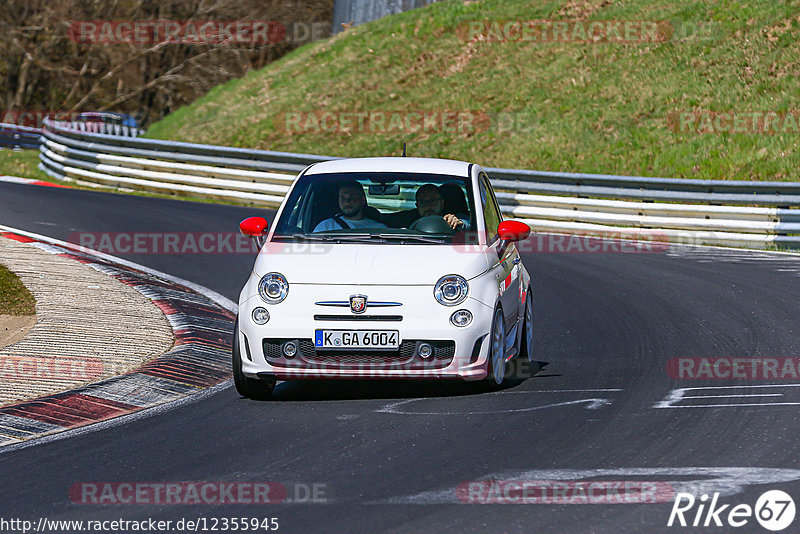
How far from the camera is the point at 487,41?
1348 inches

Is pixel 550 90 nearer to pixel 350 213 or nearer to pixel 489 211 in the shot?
pixel 489 211

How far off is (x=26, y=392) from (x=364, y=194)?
2.73 meters

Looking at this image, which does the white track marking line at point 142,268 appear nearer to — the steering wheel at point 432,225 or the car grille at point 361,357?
the steering wheel at point 432,225

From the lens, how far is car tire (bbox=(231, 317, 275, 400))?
827 cm

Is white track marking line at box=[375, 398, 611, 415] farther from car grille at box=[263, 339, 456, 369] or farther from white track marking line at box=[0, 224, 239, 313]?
white track marking line at box=[0, 224, 239, 313]

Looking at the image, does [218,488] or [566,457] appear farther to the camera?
[566,457]

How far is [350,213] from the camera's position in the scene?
9.10m

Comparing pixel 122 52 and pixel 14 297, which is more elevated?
pixel 122 52

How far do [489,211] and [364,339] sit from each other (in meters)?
1.89

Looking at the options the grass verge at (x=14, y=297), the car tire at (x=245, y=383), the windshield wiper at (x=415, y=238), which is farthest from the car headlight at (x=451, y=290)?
the grass verge at (x=14, y=297)

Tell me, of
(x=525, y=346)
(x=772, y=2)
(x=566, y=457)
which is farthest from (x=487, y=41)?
(x=566, y=457)

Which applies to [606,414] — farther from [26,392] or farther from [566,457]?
[26,392]

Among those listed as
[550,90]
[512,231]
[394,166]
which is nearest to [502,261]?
[512,231]

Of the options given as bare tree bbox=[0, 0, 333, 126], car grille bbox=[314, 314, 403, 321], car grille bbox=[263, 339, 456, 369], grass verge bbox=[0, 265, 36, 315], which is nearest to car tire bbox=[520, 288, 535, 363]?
car grille bbox=[263, 339, 456, 369]
